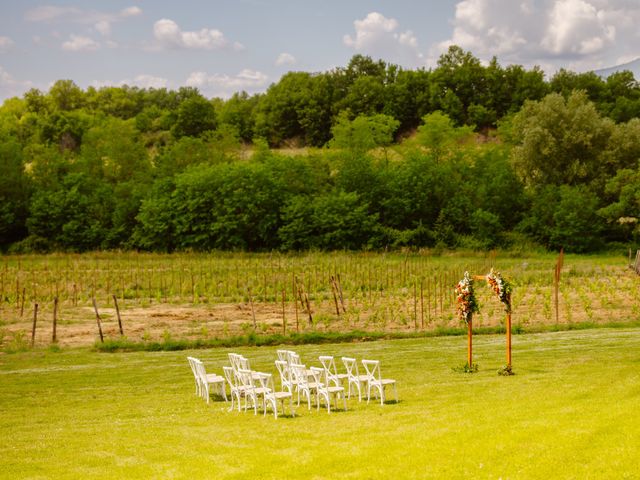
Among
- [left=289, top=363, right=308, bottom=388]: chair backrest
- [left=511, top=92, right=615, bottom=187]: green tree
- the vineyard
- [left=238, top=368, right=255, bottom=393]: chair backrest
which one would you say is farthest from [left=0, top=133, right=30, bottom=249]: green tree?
[left=289, top=363, right=308, bottom=388]: chair backrest

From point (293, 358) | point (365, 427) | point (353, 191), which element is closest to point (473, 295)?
point (293, 358)

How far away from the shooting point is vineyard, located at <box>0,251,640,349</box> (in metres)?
30.5

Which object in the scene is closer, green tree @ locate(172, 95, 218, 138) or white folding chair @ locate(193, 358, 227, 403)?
white folding chair @ locate(193, 358, 227, 403)

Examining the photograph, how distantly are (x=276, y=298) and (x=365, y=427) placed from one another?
86.9 feet

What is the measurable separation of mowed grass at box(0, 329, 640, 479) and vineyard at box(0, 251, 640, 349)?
856 cm

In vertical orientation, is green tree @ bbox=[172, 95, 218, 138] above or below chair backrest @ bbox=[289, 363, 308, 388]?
above

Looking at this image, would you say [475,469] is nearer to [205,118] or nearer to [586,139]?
[586,139]

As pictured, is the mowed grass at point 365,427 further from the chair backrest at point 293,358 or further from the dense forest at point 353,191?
the dense forest at point 353,191

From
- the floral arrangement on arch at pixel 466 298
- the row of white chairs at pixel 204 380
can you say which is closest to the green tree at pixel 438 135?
the floral arrangement on arch at pixel 466 298

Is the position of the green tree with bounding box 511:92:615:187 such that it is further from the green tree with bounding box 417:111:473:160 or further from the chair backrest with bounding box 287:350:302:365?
the chair backrest with bounding box 287:350:302:365

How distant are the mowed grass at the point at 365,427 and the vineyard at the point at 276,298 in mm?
8563

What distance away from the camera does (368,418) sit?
13.9 metres

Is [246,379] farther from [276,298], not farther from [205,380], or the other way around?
[276,298]

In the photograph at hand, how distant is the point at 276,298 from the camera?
39281 millimetres
